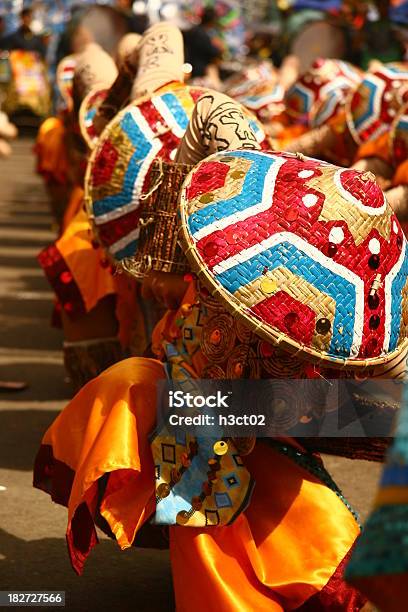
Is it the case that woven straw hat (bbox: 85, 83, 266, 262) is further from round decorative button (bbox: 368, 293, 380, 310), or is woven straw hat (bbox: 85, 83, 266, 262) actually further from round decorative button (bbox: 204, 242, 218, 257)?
round decorative button (bbox: 368, 293, 380, 310)

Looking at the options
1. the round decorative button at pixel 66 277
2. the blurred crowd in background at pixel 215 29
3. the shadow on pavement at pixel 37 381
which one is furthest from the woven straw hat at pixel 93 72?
the blurred crowd in background at pixel 215 29

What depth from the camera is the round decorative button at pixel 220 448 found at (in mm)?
3455

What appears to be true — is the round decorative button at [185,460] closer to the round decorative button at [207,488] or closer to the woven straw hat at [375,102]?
the round decorative button at [207,488]

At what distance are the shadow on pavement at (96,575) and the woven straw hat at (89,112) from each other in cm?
178

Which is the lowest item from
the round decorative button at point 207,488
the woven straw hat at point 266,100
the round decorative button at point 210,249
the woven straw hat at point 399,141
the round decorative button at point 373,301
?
the woven straw hat at point 266,100

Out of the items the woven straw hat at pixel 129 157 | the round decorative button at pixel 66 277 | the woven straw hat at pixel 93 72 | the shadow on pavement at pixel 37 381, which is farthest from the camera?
Answer: the shadow on pavement at pixel 37 381

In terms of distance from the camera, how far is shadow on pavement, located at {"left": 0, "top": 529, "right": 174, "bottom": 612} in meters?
3.95

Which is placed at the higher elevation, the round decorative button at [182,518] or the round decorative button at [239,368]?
the round decorative button at [239,368]

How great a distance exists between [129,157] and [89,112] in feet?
4.03

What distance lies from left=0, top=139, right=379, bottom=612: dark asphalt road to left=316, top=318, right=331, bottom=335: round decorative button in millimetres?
1047

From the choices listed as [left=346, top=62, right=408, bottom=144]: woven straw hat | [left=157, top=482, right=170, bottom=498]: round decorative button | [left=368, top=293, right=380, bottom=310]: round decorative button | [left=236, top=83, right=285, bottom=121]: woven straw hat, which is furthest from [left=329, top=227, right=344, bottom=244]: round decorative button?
[left=236, top=83, right=285, bottom=121]: woven straw hat

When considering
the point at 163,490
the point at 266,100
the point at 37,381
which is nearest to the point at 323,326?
the point at 163,490

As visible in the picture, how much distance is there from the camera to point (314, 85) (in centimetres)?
987

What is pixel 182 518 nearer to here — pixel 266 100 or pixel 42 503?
pixel 42 503
